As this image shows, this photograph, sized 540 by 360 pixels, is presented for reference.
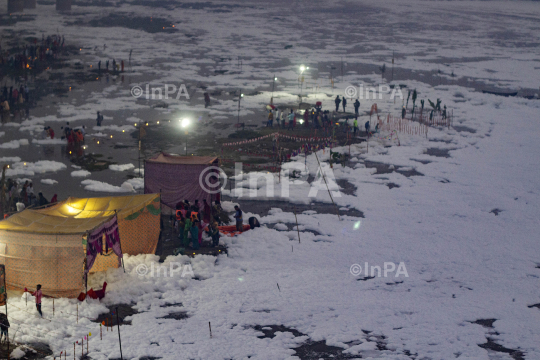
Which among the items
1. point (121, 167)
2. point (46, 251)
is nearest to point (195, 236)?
point (46, 251)

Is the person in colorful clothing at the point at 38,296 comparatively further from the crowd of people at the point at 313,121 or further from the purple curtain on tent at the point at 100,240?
the crowd of people at the point at 313,121

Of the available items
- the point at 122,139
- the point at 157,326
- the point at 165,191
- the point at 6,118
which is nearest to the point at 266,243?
the point at 165,191

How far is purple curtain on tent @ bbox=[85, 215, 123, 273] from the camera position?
46.4ft

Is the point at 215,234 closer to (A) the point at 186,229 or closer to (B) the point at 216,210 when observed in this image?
(A) the point at 186,229

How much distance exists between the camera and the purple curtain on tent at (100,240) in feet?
46.4

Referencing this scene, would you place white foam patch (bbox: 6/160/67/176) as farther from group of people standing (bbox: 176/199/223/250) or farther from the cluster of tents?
the cluster of tents

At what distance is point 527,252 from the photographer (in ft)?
59.8

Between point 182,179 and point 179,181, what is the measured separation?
130 mm

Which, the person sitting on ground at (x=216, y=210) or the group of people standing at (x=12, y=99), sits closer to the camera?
the person sitting on ground at (x=216, y=210)

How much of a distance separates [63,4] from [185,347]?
7952cm

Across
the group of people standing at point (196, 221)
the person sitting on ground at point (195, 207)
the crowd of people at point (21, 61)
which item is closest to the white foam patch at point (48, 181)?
the group of people standing at point (196, 221)

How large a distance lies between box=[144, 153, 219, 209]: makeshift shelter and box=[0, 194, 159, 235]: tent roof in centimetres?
237

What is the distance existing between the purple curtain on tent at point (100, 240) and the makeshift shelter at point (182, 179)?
4518mm

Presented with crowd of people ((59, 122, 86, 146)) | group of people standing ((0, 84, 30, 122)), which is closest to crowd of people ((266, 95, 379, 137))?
crowd of people ((59, 122, 86, 146))
